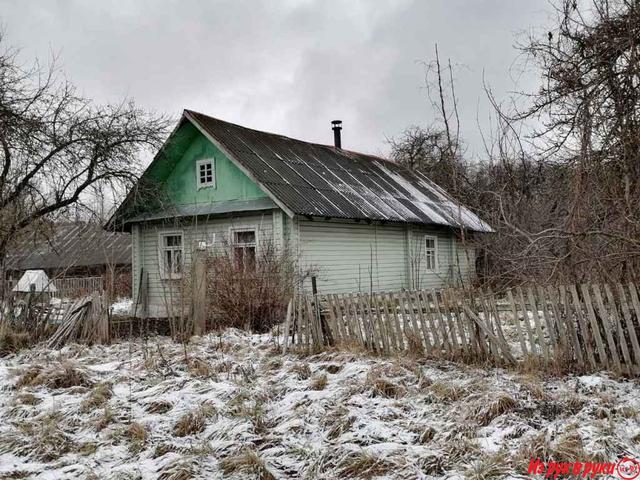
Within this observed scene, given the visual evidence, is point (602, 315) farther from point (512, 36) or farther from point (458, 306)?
point (512, 36)

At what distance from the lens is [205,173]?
577 inches

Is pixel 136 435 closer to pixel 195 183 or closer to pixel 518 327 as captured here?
A: pixel 518 327

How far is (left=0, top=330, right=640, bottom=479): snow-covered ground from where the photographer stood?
155 inches

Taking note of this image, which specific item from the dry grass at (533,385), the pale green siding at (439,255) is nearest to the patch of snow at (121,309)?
the pale green siding at (439,255)

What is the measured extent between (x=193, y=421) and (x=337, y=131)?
19637 millimetres

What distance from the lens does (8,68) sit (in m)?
12.6

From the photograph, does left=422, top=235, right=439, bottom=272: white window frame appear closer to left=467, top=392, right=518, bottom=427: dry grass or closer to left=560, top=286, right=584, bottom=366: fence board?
left=560, top=286, right=584, bottom=366: fence board

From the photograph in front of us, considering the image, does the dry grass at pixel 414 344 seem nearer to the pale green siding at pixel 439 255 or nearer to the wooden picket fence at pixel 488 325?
the wooden picket fence at pixel 488 325

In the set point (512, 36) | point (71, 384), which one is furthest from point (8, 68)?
point (512, 36)

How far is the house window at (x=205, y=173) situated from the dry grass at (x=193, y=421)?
32.4ft

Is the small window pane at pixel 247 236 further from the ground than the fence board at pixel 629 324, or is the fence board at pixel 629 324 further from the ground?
the small window pane at pixel 247 236

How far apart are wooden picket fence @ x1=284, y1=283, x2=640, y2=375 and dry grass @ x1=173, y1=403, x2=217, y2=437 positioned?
2.56m

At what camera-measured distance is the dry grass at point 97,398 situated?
544 centimetres

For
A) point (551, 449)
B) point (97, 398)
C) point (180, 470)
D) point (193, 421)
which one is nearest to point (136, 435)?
point (193, 421)
